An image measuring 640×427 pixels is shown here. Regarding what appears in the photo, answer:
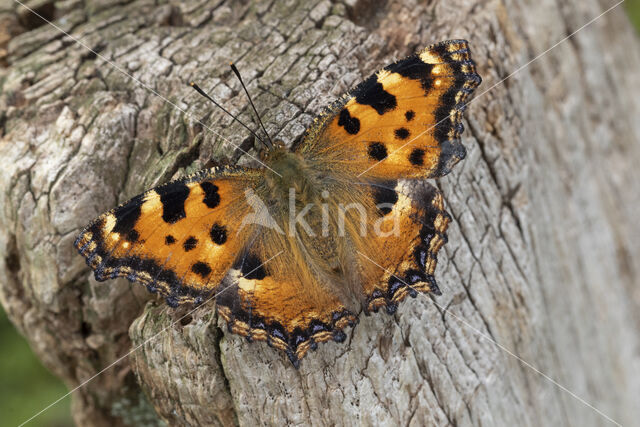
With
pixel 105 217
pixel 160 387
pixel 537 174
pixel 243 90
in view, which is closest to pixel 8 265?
pixel 105 217

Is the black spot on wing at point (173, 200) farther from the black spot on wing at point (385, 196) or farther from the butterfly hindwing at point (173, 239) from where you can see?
the black spot on wing at point (385, 196)

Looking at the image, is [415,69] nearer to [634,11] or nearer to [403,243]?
[403,243]

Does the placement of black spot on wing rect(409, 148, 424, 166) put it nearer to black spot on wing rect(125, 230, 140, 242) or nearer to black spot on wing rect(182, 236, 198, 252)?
black spot on wing rect(182, 236, 198, 252)

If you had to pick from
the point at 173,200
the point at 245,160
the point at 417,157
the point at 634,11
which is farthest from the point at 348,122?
the point at 634,11

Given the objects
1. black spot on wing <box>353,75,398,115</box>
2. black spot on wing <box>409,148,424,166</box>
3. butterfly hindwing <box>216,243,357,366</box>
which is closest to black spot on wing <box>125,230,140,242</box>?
butterfly hindwing <box>216,243,357,366</box>

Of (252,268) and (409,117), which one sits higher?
(409,117)

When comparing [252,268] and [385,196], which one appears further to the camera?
[385,196]
